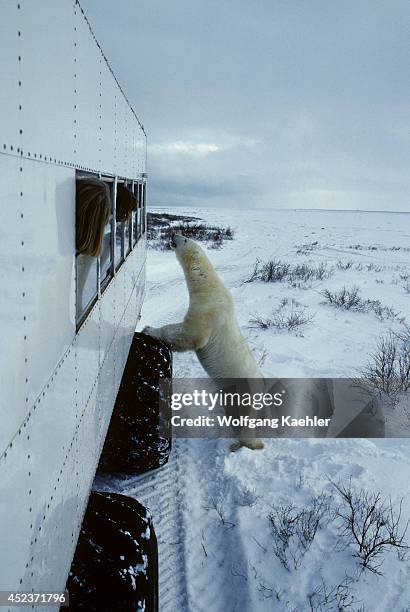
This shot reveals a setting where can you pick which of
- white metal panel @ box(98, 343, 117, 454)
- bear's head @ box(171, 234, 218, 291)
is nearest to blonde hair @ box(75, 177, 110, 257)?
white metal panel @ box(98, 343, 117, 454)

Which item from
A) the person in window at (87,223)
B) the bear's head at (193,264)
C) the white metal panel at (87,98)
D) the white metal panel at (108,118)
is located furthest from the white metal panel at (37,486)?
the bear's head at (193,264)

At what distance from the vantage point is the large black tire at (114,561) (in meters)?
2.04

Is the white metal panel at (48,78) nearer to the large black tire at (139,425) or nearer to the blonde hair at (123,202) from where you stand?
the blonde hair at (123,202)

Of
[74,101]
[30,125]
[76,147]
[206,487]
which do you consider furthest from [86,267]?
[206,487]

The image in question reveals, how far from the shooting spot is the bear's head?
15.3 feet

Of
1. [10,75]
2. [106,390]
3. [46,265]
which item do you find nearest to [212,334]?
[106,390]

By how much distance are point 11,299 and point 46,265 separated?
29 centimetres

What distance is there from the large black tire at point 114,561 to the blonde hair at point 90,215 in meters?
1.44

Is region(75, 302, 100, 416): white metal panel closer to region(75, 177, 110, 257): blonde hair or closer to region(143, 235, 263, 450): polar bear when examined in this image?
region(75, 177, 110, 257): blonde hair

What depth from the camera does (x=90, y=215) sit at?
182 cm

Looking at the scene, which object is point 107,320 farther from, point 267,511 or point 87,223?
point 267,511

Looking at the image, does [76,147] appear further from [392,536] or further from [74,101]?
[392,536]

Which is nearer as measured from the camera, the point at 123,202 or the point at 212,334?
the point at 123,202

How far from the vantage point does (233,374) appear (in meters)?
4.38
